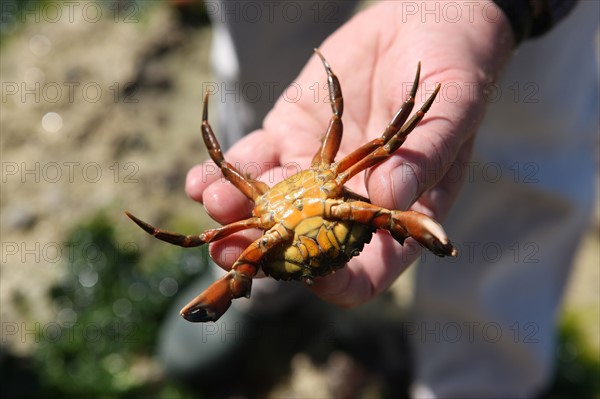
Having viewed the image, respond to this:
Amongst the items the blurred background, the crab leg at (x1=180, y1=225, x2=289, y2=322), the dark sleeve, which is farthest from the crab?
the blurred background

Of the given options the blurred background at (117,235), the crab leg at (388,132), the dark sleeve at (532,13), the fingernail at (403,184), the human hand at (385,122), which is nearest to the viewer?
the fingernail at (403,184)

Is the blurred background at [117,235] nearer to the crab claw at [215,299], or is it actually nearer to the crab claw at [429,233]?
the crab claw at [215,299]

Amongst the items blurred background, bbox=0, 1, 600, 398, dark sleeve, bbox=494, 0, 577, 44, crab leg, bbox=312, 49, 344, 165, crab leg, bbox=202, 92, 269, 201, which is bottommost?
blurred background, bbox=0, 1, 600, 398

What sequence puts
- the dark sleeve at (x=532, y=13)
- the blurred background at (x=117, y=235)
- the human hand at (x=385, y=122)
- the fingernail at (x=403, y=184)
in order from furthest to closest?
the blurred background at (x=117, y=235), the dark sleeve at (x=532, y=13), the human hand at (x=385, y=122), the fingernail at (x=403, y=184)

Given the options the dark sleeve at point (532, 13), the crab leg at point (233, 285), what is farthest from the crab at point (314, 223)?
the dark sleeve at point (532, 13)

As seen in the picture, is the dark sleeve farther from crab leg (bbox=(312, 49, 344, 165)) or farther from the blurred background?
the blurred background

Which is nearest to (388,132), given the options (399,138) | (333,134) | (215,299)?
(399,138)
